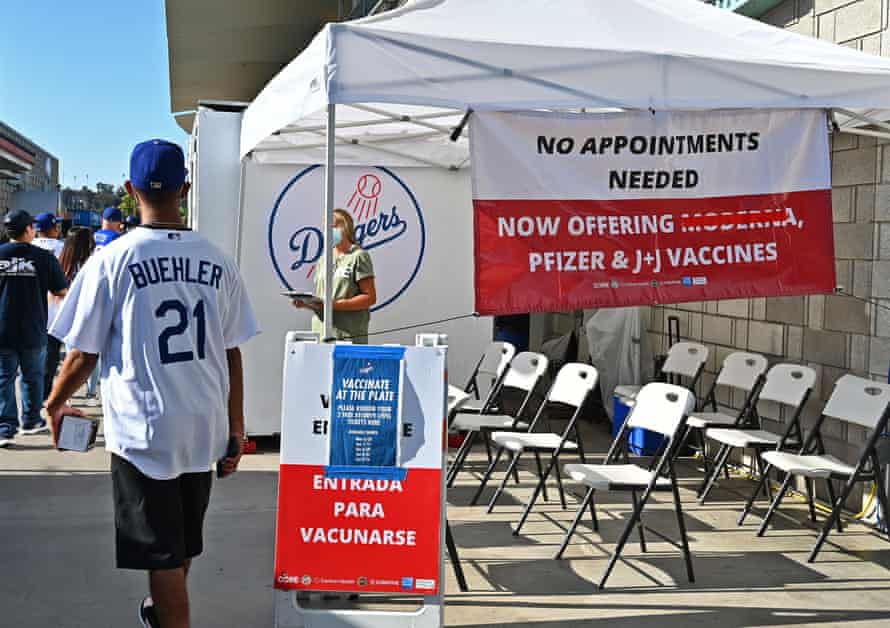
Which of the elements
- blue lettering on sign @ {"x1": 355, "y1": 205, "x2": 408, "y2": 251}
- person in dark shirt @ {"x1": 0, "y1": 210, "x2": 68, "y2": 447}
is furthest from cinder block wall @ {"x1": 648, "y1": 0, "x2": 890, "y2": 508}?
person in dark shirt @ {"x1": 0, "y1": 210, "x2": 68, "y2": 447}

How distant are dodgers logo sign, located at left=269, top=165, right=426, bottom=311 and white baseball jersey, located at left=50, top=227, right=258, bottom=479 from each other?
14.6 feet

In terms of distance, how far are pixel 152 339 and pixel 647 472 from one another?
2835 millimetres

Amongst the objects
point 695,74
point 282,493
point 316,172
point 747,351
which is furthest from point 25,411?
point 695,74

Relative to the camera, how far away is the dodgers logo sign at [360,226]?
25.5 ft

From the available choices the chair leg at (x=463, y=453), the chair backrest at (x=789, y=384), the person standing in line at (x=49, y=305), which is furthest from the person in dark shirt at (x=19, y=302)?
the chair backrest at (x=789, y=384)

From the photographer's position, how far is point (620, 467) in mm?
5242

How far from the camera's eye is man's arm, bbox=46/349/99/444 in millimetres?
3092

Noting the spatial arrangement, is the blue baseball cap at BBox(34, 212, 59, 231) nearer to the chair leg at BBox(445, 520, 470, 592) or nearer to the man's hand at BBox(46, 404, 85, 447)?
the chair leg at BBox(445, 520, 470, 592)

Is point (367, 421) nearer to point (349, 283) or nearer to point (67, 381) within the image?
point (67, 381)

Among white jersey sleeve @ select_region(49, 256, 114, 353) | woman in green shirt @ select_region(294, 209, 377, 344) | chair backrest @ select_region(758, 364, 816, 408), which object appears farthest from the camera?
woman in green shirt @ select_region(294, 209, 377, 344)

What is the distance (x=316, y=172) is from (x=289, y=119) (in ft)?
9.85

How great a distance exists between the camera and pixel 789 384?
6148mm

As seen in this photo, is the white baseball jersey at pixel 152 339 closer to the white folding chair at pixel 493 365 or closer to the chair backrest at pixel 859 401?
the chair backrest at pixel 859 401

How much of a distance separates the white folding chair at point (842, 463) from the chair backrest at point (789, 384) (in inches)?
11.0
